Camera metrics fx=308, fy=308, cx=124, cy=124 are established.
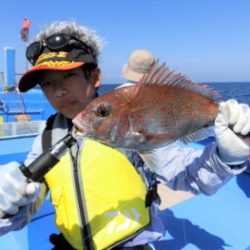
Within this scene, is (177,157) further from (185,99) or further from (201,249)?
(201,249)

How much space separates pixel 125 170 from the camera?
1759 mm

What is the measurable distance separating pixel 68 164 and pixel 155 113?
706 mm

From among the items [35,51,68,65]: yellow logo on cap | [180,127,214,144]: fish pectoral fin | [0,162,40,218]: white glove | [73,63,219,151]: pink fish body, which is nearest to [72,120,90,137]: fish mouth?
[73,63,219,151]: pink fish body

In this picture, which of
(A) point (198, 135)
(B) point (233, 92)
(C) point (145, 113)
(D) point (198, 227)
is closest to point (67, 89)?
(C) point (145, 113)

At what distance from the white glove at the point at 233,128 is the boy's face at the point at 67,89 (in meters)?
0.76

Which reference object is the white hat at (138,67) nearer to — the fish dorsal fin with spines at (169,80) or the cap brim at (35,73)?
the cap brim at (35,73)

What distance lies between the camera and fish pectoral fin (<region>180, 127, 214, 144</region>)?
1.38 m

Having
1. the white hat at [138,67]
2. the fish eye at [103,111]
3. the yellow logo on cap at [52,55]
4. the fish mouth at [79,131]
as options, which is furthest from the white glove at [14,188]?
the white hat at [138,67]

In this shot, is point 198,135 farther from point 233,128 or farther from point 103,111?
point 103,111

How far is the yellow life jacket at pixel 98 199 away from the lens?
1680 millimetres

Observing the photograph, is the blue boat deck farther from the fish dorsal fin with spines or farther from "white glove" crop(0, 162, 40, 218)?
the fish dorsal fin with spines

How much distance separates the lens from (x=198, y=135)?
1.39 m

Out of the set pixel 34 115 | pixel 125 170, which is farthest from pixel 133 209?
pixel 34 115

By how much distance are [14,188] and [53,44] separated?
0.87m
